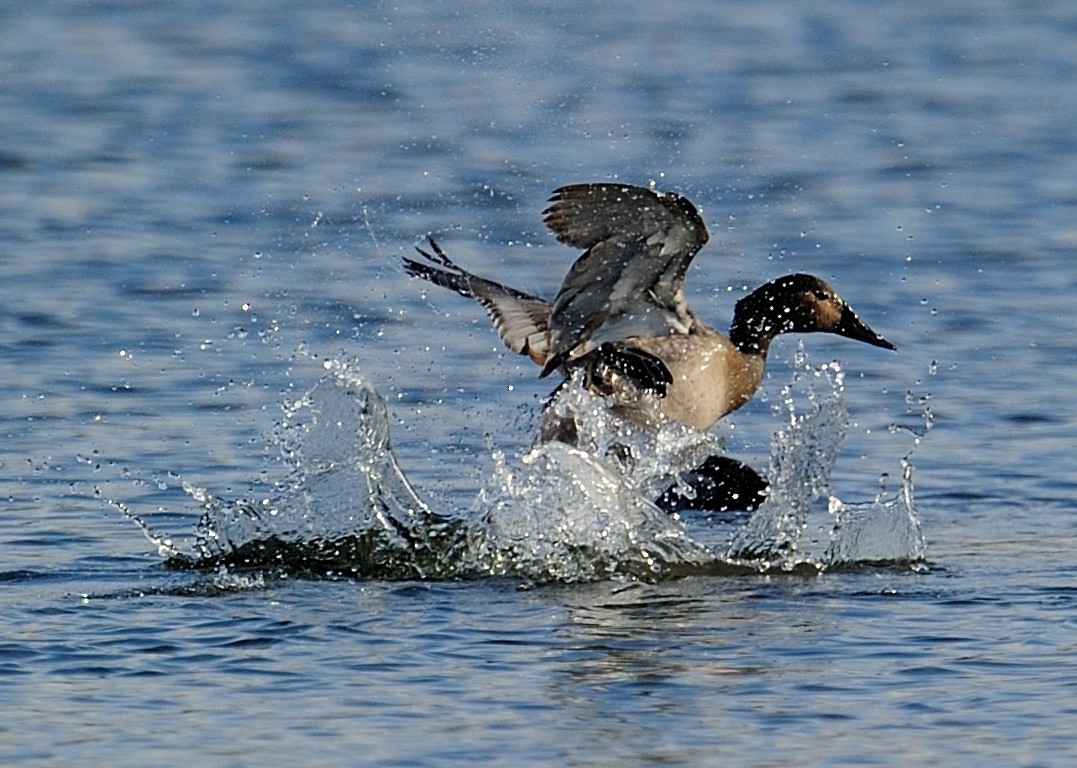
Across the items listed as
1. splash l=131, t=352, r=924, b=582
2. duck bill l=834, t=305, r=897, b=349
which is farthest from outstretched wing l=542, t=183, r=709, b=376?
duck bill l=834, t=305, r=897, b=349

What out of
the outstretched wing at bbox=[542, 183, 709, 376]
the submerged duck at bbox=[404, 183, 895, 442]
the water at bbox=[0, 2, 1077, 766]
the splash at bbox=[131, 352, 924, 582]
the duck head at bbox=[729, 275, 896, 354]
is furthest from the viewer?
the duck head at bbox=[729, 275, 896, 354]

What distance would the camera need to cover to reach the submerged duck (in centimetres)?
846

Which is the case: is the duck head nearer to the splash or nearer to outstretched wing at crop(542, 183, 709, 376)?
outstretched wing at crop(542, 183, 709, 376)

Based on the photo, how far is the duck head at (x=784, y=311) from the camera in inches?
392

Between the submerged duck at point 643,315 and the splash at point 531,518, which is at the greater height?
the submerged duck at point 643,315

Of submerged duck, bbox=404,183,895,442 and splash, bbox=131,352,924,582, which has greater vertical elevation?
submerged duck, bbox=404,183,895,442

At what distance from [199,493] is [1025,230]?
23.5ft

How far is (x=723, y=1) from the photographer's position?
72.5ft

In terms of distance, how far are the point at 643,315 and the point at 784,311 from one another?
3.88 feet

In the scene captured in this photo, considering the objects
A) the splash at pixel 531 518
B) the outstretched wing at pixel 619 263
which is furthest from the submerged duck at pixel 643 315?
the splash at pixel 531 518

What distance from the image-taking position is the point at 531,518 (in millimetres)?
8031

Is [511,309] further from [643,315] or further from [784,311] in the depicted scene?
[643,315]

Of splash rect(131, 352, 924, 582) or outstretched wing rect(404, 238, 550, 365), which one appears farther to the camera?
outstretched wing rect(404, 238, 550, 365)

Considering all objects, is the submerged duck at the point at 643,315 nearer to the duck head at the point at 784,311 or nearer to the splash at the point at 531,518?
the duck head at the point at 784,311
